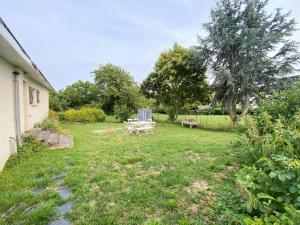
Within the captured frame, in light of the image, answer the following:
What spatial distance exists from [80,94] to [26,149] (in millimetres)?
17037

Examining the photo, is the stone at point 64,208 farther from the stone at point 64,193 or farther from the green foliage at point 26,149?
the green foliage at point 26,149

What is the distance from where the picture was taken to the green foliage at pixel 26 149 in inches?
190

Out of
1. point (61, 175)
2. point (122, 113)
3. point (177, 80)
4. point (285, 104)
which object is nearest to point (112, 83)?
point (122, 113)

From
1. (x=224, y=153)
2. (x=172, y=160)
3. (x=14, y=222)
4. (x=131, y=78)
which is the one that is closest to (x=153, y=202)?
(x=14, y=222)

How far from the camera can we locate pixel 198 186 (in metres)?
3.63

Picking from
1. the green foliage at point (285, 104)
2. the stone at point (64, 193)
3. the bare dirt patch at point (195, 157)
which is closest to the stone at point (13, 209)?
the stone at point (64, 193)

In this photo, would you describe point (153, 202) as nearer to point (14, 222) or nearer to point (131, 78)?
point (14, 222)

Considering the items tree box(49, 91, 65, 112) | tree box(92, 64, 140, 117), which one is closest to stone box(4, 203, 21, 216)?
tree box(92, 64, 140, 117)

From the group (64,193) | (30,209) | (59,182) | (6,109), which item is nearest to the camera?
(30,209)

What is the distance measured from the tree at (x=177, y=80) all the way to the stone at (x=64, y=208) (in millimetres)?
12547

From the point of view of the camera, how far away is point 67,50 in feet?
51.8

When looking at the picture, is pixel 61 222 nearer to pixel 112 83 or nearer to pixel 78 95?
pixel 112 83

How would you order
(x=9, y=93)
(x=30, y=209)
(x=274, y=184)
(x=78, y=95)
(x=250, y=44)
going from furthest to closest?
(x=78, y=95), (x=250, y=44), (x=9, y=93), (x=30, y=209), (x=274, y=184)

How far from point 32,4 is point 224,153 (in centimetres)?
1036
